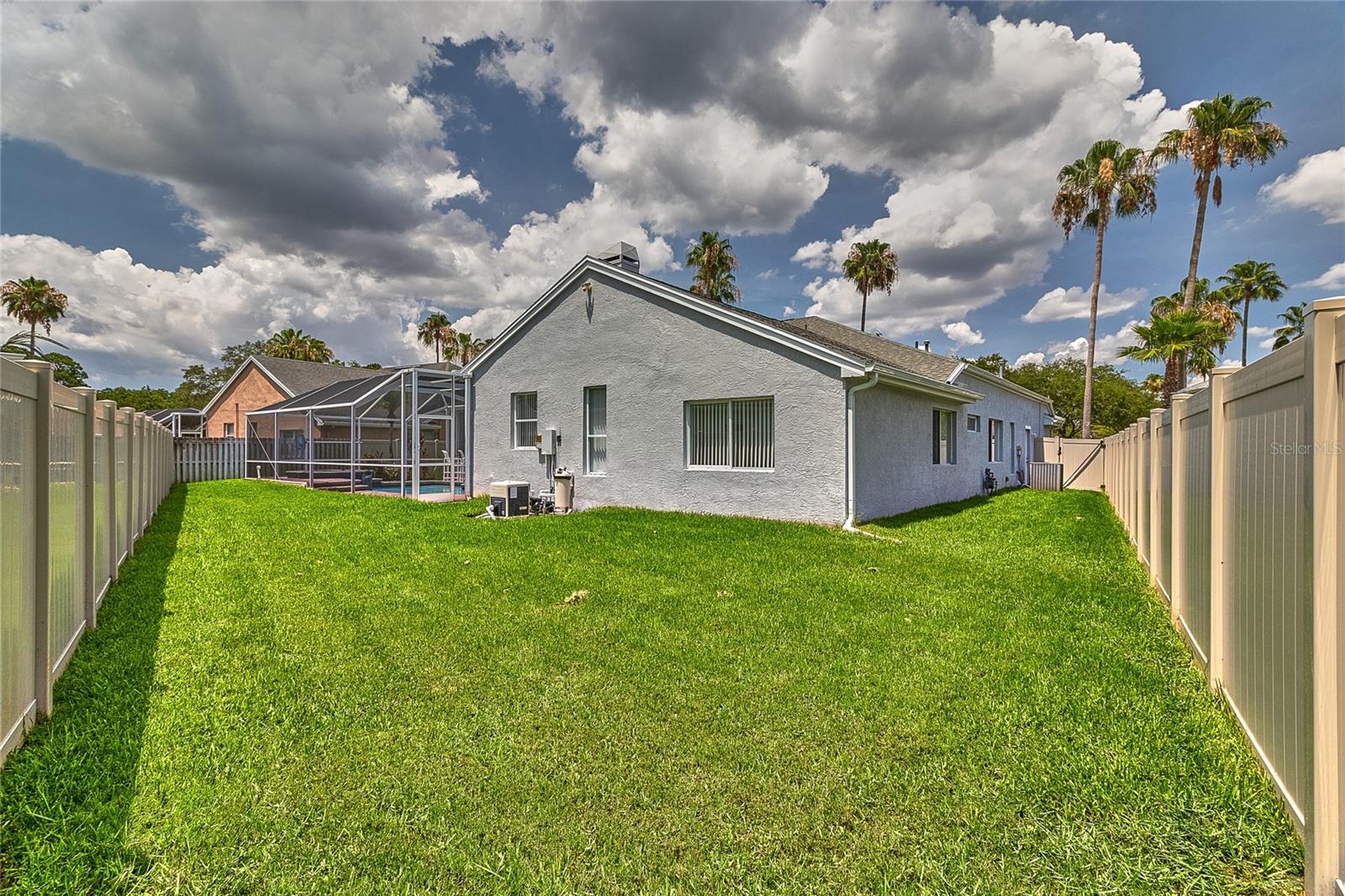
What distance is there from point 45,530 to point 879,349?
55.2 feet

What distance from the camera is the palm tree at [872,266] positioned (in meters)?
33.4

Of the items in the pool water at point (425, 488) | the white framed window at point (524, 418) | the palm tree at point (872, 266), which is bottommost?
the pool water at point (425, 488)

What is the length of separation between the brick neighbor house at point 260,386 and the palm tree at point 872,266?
90.5 ft

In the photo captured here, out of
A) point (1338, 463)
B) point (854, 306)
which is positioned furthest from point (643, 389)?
point (854, 306)

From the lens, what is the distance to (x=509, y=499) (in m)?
12.7

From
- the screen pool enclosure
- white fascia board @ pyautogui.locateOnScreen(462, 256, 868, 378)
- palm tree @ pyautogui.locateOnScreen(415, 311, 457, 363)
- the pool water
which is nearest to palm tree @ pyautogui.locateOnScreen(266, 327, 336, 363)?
palm tree @ pyautogui.locateOnScreen(415, 311, 457, 363)

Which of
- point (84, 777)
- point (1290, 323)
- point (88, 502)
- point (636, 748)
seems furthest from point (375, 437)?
point (1290, 323)

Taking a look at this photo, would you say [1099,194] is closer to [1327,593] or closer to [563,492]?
[563,492]

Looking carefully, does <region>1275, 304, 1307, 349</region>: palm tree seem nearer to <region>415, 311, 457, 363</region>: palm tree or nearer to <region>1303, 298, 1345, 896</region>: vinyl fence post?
<region>1303, 298, 1345, 896</region>: vinyl fence post

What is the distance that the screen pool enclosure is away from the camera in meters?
16.3

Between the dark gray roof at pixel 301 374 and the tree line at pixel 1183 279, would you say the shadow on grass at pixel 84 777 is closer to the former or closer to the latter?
the tree line at pixel 1183 279

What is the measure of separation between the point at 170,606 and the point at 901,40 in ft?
44.1
